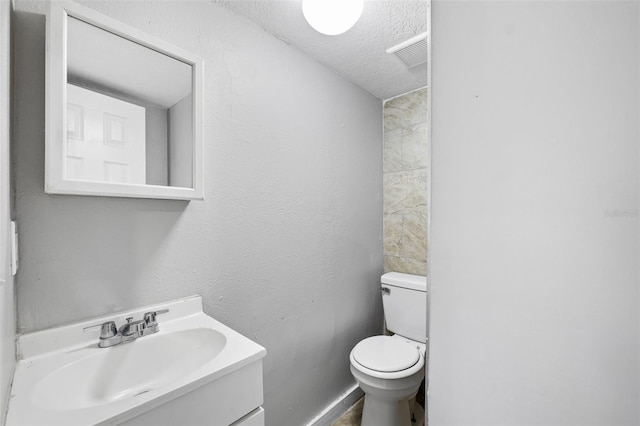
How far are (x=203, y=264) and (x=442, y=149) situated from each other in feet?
3.21

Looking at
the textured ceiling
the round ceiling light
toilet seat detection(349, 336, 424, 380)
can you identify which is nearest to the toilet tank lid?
toilet seat detection(349, 336, 424, 380)

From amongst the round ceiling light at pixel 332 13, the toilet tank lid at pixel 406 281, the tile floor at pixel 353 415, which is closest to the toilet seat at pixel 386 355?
the toilet tank lid at pixel 406 281

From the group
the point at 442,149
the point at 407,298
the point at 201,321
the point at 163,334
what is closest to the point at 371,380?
the point at 407,298

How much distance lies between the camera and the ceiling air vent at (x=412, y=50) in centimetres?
139

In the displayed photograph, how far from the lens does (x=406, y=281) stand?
1743 mm

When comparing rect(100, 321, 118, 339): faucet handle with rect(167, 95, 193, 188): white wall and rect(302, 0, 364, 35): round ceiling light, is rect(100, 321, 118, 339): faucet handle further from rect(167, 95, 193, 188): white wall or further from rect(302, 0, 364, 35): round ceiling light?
rect(302, 0, 364, 35): round ceiling light

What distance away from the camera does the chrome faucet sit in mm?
845

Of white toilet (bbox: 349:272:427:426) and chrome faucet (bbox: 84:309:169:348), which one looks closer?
chrome faucet (bbox: 84:309:169:348)

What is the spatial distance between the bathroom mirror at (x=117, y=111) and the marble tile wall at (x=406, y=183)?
4.63 ft

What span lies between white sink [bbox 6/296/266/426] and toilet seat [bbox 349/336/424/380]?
2.41 feet

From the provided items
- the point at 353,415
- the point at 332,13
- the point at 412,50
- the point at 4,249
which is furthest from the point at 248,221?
the point at 353,415

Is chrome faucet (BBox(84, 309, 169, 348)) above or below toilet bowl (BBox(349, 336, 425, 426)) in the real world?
above

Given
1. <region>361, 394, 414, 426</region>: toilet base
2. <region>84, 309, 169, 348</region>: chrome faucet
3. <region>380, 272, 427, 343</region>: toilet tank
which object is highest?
<region>84, 309, 169, 348</region>: chrome faucet

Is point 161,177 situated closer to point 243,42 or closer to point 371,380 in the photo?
point 243,42
